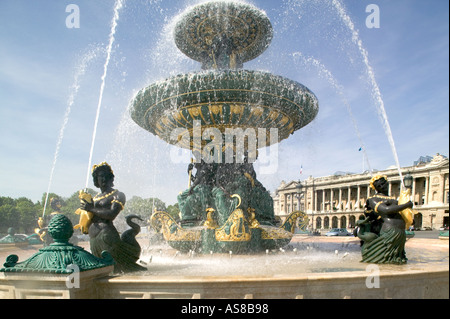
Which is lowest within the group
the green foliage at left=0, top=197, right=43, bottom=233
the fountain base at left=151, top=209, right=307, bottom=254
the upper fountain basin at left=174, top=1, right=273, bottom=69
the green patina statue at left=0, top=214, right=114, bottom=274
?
the green foliage at left=0, top=197, right=43, bottom=233

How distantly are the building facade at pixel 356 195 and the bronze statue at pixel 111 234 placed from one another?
50.7 meters

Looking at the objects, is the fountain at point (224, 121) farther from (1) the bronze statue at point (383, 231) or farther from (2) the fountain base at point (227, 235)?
(1) the bronze statue at point (383, 231)

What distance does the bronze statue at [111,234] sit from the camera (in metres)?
4.73

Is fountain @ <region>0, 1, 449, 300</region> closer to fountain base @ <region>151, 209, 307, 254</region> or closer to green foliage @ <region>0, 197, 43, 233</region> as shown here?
fountain base @ <region>151, 209, 307, 254</region>

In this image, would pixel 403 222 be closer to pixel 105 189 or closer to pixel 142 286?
pixel 142 286

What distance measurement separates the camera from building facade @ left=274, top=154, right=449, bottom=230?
62938mm

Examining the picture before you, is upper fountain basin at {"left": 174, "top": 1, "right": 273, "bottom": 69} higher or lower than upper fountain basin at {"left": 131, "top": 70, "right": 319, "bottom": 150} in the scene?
higher

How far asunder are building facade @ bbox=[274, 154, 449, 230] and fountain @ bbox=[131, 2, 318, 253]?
46.2 metres

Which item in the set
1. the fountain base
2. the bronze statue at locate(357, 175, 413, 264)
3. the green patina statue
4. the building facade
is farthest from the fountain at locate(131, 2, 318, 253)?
the building facade

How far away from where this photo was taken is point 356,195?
256 feet
